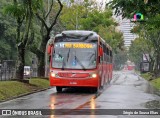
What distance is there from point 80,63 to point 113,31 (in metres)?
61.9

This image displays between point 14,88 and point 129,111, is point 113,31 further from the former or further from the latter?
point 129,111

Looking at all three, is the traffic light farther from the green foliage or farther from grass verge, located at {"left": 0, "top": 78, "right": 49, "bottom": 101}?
the green foliage

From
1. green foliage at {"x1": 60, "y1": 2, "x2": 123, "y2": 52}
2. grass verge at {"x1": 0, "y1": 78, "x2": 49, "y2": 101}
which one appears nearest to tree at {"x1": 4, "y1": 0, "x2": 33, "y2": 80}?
grass verge at {"x1": 0, "y1": 78, "x2": 49, "y2": 101}

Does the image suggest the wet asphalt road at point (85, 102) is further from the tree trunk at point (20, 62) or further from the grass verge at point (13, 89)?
the tree trunk at point (20, 62)

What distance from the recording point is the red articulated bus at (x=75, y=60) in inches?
→ 1000

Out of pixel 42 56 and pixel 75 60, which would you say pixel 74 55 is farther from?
pixel 42 56

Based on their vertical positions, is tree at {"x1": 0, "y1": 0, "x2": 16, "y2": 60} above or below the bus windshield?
above

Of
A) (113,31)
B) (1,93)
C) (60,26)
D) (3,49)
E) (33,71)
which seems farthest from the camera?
(113,31)

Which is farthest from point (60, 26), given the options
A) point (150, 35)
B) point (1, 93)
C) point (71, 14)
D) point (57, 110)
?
point (57, 110)

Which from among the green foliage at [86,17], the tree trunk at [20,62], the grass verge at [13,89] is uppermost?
the green foliage at [86,17]

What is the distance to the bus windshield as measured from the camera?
25.5m

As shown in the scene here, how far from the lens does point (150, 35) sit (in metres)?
55.5

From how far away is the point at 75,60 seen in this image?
25.6 metres

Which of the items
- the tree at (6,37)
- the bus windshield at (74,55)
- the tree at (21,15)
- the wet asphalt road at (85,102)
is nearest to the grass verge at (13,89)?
the wet asphalt road at (85,102)
